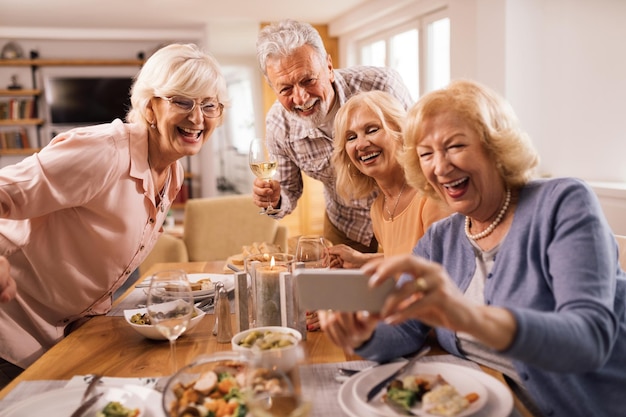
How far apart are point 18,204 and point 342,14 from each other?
6395mm

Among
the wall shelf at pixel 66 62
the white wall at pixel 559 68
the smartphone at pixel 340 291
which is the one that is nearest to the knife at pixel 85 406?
the smartphone at pixel 340 291

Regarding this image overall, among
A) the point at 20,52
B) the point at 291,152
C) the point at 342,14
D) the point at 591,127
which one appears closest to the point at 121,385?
the point at 291,152

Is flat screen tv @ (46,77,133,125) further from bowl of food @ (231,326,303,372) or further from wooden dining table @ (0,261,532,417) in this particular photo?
bowl of food @ (231,326,303,372)

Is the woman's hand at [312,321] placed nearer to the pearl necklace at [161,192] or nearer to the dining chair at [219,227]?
the pearl necklace at [161,192]

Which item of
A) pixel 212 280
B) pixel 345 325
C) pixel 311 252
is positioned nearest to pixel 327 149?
pixel 212 280

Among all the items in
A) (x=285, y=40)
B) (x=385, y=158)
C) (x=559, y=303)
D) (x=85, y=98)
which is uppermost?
(x=85, y=98)

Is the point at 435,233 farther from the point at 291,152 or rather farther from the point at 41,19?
the point at 41,19

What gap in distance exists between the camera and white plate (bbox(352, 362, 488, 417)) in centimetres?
107

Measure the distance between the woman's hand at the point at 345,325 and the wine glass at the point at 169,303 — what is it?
0.30 m

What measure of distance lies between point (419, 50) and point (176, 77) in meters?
4.85

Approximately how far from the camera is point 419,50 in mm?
6289

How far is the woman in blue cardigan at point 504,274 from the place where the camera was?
1.01 meters

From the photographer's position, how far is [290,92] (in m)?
2.50

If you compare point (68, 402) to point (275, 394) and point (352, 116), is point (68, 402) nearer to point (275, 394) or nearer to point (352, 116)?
point (275, 394)
